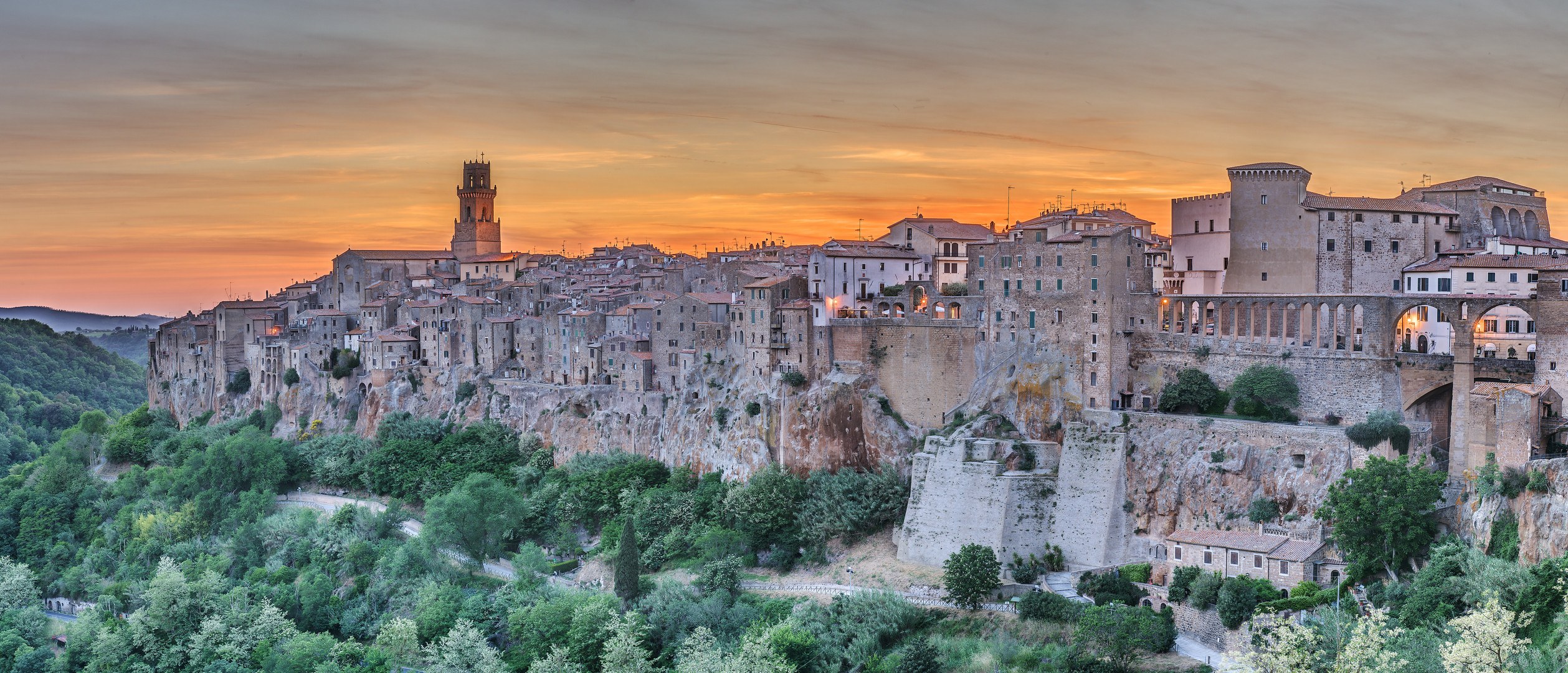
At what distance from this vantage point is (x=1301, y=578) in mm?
35875

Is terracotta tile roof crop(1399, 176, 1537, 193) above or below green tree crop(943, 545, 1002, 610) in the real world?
above

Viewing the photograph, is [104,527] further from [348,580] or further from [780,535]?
[780,535]

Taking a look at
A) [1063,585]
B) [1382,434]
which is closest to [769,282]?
[1063,585]

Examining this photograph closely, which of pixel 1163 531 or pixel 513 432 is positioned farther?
pixel 513 432

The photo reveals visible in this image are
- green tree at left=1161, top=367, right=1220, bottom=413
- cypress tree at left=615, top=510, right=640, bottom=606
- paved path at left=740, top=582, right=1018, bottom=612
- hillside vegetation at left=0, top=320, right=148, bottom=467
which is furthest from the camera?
hillside vegetation at left=0, top=320, right=148, bottom=467

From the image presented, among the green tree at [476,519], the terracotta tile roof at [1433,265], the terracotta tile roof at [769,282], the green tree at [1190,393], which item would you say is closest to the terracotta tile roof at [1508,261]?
the terracotta tile roof at [1433,265]

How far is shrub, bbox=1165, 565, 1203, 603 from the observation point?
123ft

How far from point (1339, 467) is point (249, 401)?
60570mm

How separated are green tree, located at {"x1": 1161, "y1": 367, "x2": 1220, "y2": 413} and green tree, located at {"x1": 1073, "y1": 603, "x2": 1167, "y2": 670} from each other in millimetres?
9701

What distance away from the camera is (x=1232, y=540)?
37750 mm

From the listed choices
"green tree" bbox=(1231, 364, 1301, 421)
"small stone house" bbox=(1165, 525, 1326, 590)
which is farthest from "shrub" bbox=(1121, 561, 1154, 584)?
"green tree" bbox=(1231, 364, 1301, 421)

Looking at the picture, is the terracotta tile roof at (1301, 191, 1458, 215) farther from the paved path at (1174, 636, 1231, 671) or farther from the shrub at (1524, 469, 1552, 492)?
the paved path at (1174, 636, 1231, 671)

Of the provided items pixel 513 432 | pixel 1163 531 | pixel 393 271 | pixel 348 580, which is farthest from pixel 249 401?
pixel 1163 531

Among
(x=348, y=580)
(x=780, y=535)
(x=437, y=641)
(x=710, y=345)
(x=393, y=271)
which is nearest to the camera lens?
(x=437, y=641)
